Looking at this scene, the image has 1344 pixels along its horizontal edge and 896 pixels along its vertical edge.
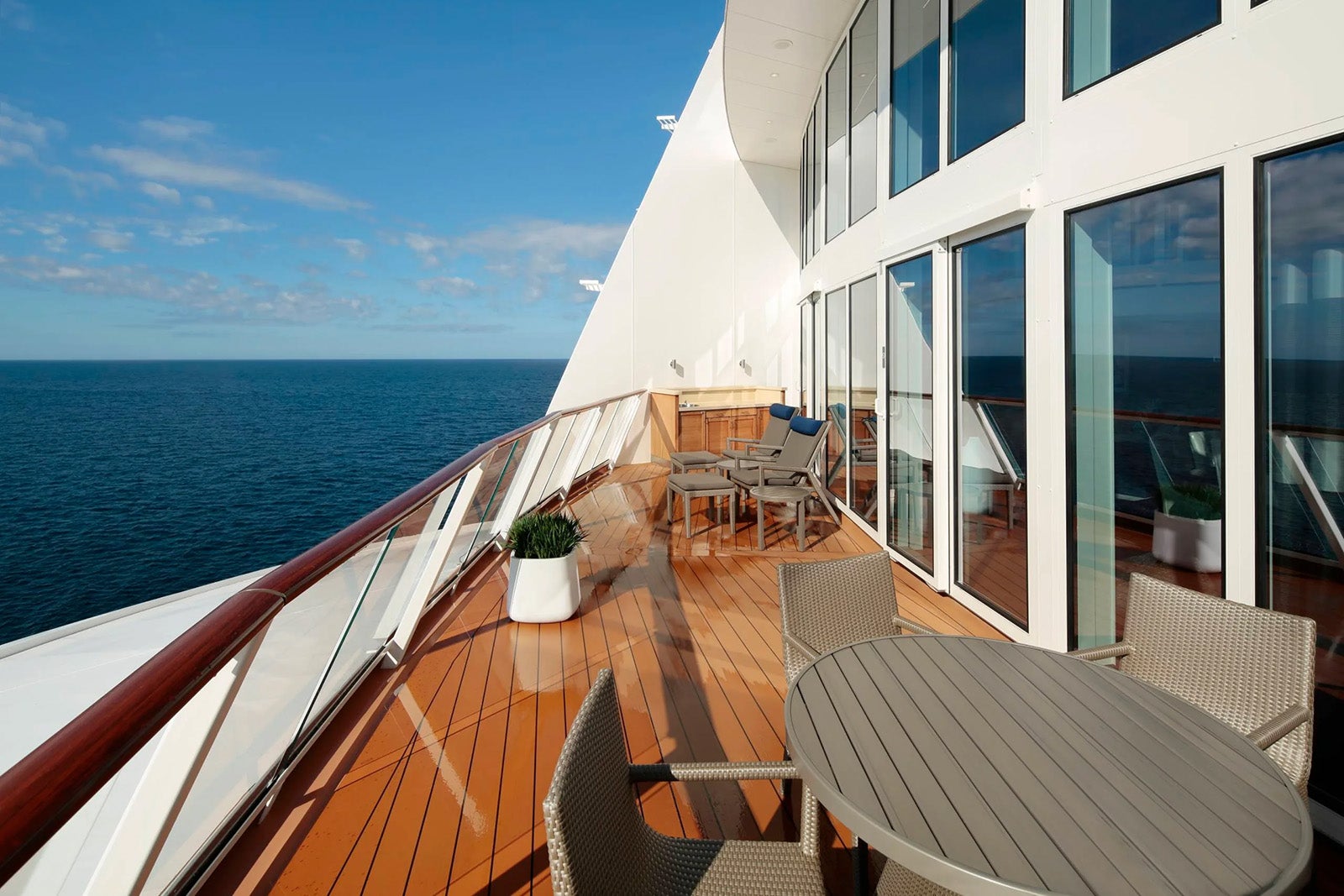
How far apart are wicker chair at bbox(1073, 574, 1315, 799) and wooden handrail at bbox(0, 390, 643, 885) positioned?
179 centimetres

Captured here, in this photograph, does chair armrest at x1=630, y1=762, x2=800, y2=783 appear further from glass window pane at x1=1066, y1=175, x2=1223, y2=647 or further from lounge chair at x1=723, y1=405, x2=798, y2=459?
lounge chair at x1=723, y1=405, x2=798, y2=459

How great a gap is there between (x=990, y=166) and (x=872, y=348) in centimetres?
188

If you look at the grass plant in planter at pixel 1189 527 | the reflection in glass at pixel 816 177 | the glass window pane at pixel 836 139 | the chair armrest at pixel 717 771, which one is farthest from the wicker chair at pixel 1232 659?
the reflection in glass at pixel 816 177

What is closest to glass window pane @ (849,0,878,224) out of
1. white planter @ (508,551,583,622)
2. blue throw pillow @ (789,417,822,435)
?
blue throw pillow @ (789,417,822,435)

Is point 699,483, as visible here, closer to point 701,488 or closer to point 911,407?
point 701,488

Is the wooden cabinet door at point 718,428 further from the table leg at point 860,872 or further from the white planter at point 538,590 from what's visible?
the table leg at point 860,872

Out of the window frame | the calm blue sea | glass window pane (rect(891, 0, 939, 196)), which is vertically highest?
glass window pane (rect(891, 0, 939, 196))

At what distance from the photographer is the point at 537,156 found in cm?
4838

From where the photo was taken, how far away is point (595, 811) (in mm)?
986

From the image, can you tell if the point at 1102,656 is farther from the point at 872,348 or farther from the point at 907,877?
the point at 872,348

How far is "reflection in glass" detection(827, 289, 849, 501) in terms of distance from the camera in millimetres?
5996

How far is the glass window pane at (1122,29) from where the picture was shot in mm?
2156

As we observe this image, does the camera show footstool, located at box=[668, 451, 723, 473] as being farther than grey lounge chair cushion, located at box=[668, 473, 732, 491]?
Yes

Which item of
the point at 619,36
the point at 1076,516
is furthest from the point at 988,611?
the point at 619,36
